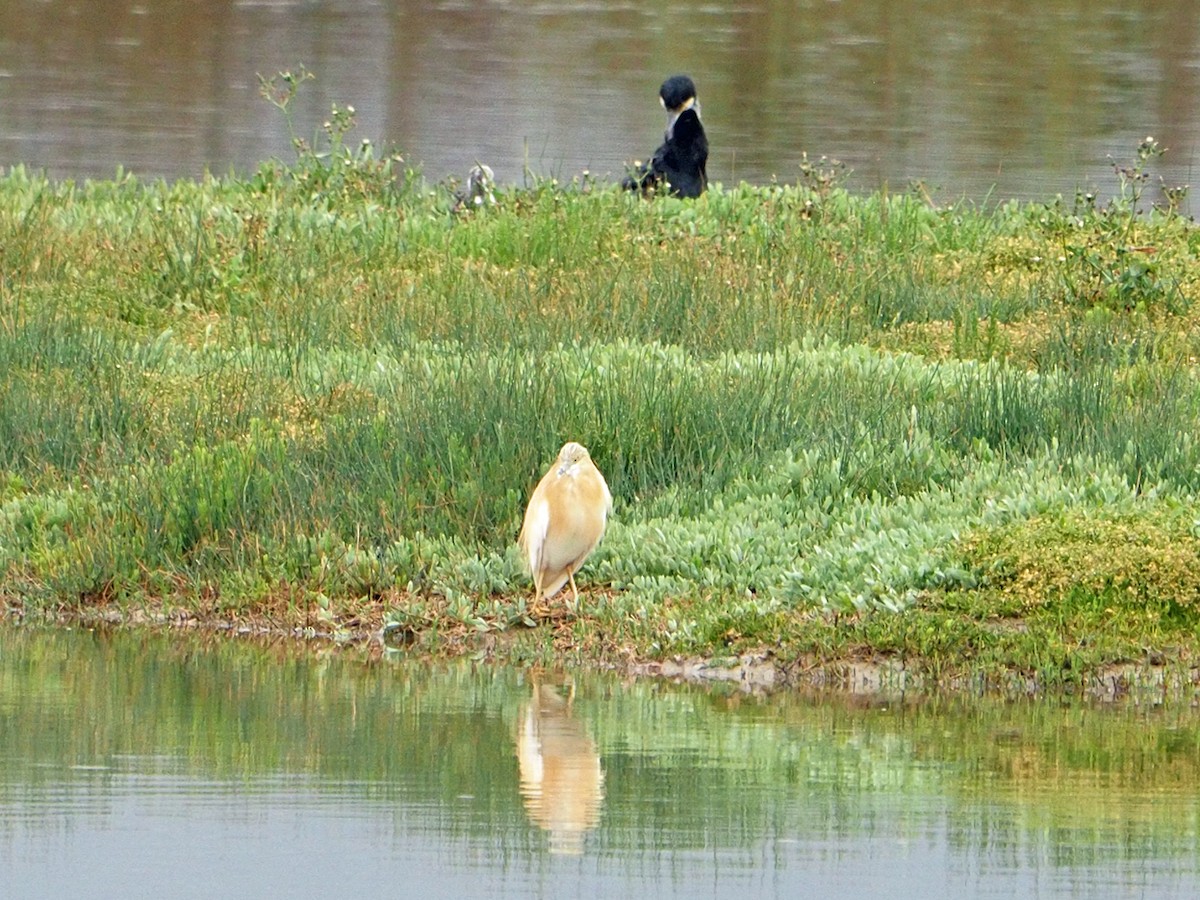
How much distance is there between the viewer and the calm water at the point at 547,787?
5.34 metres

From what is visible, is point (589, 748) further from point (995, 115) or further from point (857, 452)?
point (995, 115)

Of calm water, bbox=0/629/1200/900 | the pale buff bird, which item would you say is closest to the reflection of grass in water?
calm water, bbox=0/629/1200/900

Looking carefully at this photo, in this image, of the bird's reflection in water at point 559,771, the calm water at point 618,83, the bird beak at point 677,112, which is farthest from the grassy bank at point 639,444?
the calm water at point 618,83

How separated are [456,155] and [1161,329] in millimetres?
10555

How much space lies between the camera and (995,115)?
25.2m

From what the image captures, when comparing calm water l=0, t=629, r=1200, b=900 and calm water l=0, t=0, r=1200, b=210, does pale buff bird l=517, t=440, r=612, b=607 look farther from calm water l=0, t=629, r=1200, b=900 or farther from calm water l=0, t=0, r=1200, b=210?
calm water l=0, t=0, r=1200, b=210

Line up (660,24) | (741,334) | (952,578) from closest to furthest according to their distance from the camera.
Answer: (952,578) < (741,334) < (660,24)

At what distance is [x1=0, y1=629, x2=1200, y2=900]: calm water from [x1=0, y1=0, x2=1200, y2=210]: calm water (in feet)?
32.7

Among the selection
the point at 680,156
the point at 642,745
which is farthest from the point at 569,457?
the point at 680,156

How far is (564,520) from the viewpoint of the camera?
7719 mm

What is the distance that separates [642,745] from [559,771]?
0.40 m

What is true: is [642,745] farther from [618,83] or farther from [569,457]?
[618,83]

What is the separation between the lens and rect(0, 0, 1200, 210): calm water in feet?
69.1

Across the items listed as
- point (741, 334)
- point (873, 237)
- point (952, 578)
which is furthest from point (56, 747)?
point (873, 237)
